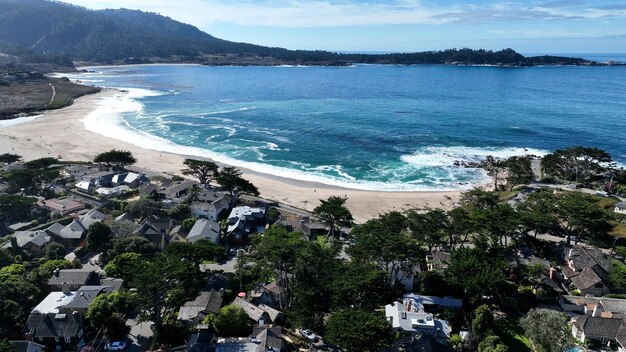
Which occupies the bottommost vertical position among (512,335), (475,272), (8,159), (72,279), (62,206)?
(512,335)

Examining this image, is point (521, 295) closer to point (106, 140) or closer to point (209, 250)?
point (209, 250)

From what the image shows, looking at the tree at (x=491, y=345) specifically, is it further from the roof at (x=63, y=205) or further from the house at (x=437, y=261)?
the roof at (x=63, y=205)

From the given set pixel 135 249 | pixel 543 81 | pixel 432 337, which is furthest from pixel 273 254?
pixel 543 81

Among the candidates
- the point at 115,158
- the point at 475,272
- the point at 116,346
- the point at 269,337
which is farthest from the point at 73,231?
the point at 475,272

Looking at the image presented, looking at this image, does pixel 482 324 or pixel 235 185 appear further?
pixel 235 185

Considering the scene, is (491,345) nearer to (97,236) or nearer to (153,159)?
(97,236)

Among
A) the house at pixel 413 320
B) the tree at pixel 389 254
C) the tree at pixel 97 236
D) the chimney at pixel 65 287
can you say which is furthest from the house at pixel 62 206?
the house at pixel 413 320
